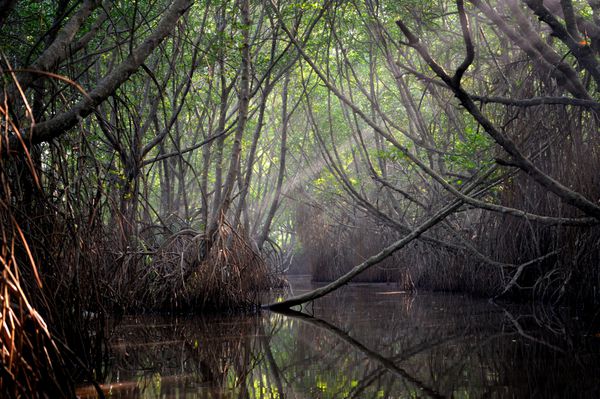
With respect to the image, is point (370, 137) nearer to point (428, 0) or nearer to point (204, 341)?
point (428, 0)

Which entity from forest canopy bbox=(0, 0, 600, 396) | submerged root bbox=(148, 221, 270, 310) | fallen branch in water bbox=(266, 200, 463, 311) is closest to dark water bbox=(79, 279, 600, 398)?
fallen branch in water bbox=(266, 200, 463, 311)

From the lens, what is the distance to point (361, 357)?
369cm

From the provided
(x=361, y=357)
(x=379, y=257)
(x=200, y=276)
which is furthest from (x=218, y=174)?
(x=361, y=357)

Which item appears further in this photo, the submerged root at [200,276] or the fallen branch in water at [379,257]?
the submerged root at [200,276]

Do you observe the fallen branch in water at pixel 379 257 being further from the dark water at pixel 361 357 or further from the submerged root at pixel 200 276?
the submerged root at pixel 200 276

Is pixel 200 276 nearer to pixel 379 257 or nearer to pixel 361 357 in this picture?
pixel 379 257

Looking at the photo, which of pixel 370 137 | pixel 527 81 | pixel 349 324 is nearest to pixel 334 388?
pixel 349 324

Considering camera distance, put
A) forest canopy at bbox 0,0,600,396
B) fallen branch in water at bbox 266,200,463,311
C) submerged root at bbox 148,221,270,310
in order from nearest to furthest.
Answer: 1. forest canopy at bbox 0,0,600,396
2. fallen branch in water at bbox 266,200,463,311
3. submerged root at bbox 148,221,270,310

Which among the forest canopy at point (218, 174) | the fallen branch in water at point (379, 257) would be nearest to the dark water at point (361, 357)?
the fallen branch in water at point (379, 257)

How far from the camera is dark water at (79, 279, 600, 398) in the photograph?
2805 mm

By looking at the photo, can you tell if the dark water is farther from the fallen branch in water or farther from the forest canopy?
the forest canopy

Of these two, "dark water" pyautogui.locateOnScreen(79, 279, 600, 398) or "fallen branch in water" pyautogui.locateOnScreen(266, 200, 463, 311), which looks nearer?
"dark water" pyautogui.locateOnScreen(79, 279, 600, 398)

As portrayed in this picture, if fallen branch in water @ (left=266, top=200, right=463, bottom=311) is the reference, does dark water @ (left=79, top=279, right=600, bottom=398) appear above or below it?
below

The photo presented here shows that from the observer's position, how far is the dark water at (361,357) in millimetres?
2805
